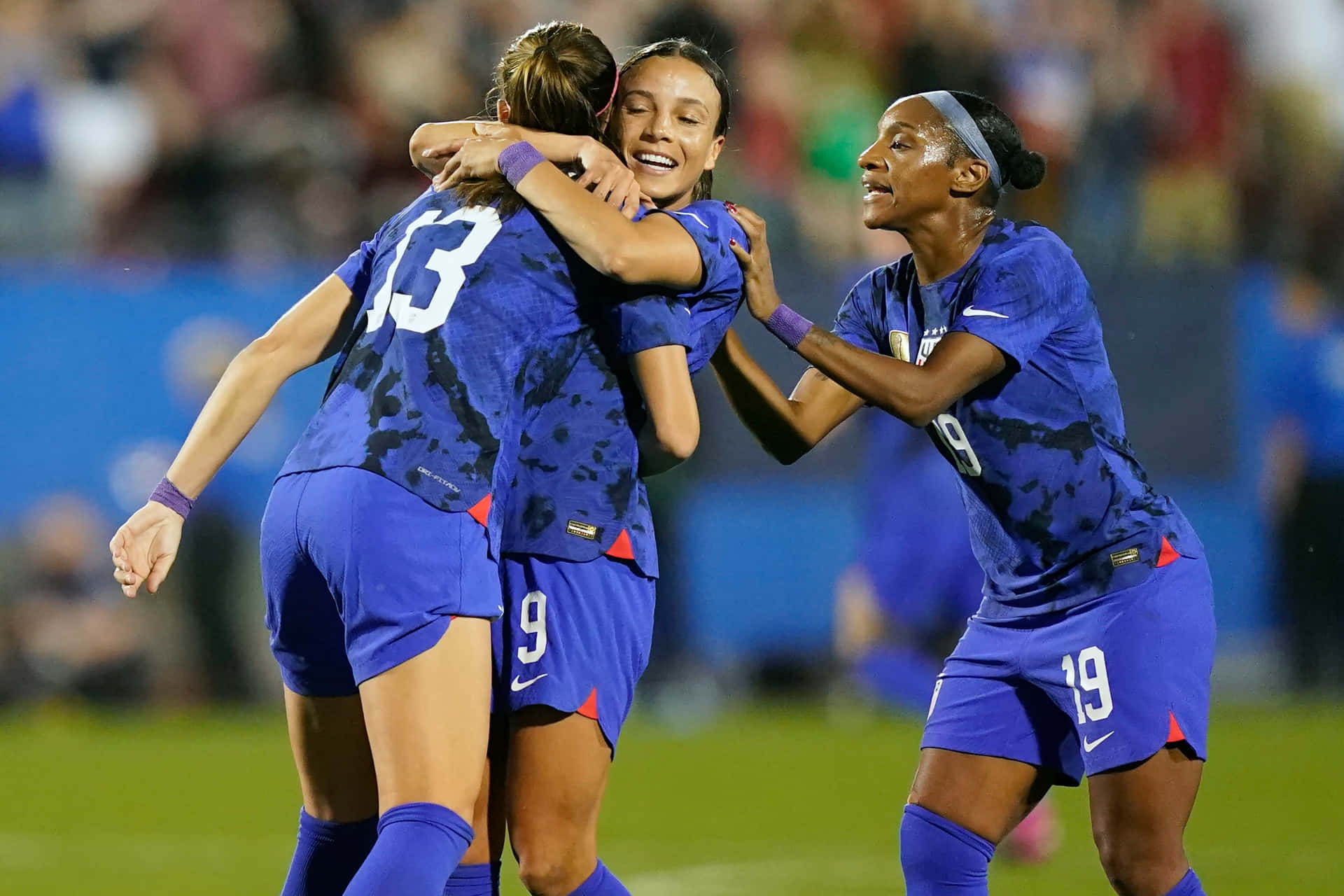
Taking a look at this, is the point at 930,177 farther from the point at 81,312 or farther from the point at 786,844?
the point at 81,312

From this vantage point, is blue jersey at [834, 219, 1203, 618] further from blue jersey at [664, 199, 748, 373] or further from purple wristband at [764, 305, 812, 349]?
blue jersey at [664, 199, 748, 373]

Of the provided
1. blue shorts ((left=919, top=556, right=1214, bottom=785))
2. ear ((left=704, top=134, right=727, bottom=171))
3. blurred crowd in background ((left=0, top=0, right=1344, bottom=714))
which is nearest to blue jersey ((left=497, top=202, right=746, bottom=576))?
ear ((left=704, top=134, right=727, bottom=171))

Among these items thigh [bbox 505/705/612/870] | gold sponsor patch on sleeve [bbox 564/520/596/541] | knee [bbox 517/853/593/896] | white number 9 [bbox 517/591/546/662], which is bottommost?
knee [bbox 517/853/593/896]

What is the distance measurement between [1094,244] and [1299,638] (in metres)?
2.64

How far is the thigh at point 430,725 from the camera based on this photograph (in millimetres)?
3381

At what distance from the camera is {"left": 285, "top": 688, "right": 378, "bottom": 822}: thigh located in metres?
3.76

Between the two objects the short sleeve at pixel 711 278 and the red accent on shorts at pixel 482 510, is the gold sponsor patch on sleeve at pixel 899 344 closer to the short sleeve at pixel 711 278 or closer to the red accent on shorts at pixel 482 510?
the short sleeve at pixel 711 278

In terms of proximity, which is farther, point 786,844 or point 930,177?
point 786,844

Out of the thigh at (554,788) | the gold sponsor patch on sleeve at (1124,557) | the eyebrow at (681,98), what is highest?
the eyebrow at (681,98)

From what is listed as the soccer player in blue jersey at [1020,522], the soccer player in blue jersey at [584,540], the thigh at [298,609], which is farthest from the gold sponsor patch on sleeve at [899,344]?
the thigh at [298,609]

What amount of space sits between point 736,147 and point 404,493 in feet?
22.9

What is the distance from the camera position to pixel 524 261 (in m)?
3.62

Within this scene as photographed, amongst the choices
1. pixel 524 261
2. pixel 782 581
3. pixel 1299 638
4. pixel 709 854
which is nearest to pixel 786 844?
pixel 709 854

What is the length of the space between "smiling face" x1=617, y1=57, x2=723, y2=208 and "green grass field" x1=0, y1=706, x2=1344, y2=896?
9.63ft
